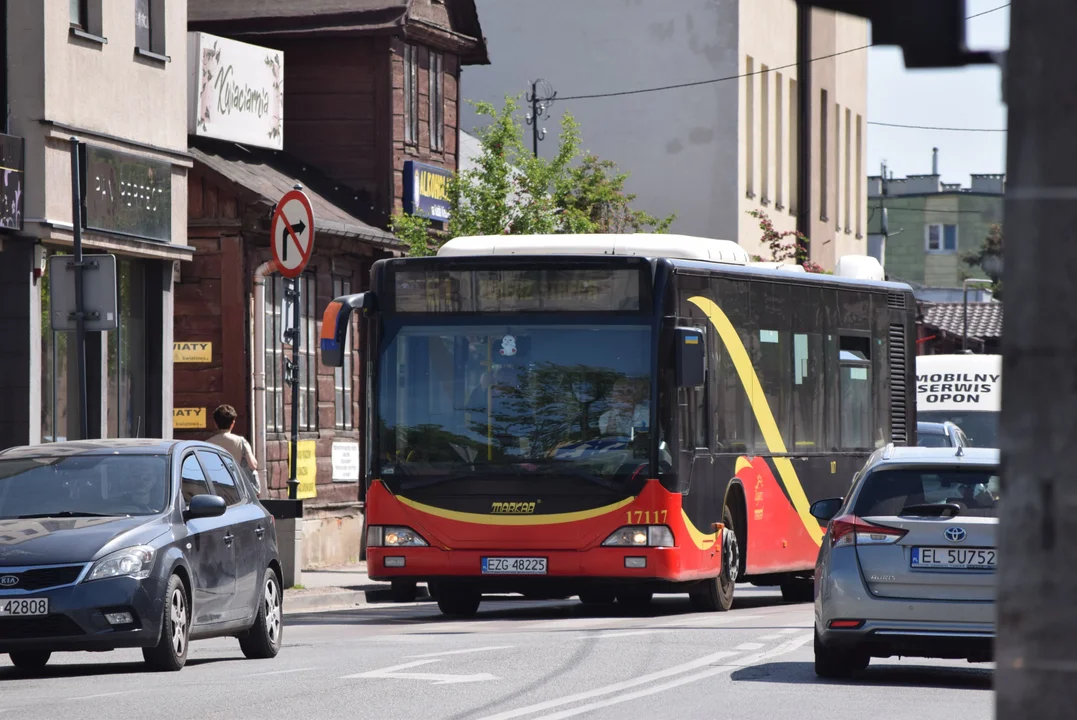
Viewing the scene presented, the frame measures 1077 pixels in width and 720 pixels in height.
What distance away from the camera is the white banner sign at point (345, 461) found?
99.2ft

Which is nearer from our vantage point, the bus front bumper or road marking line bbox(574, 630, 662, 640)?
road marking line bbox(574, 630, 662, 640)

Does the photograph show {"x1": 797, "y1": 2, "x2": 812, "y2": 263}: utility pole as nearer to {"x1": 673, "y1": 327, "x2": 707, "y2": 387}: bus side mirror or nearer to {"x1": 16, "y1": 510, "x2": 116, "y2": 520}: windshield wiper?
{"x1": 673, "y1": 327, "x2": 707, "y2": 387}: bus side mirror

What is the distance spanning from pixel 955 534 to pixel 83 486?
17.7ft

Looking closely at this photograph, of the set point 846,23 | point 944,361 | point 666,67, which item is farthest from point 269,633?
point 846,23

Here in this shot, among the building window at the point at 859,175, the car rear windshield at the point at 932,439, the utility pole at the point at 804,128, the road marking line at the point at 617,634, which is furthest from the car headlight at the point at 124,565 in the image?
the building window at the point at 859,175

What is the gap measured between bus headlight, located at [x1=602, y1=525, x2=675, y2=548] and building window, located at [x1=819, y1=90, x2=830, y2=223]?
37.2m

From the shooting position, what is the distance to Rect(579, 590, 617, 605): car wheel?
65.0 feet

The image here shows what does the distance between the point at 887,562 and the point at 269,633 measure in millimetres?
4540

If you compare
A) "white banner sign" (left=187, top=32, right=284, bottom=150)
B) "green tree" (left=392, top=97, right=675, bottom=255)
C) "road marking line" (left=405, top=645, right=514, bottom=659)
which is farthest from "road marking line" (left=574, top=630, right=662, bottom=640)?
"white banner sign" (left=187, top=32, right=284, bottom=150)

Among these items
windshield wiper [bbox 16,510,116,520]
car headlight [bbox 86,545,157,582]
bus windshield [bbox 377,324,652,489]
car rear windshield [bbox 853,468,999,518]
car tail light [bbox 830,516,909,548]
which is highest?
bus windshield [bbox 377,324,652,489]

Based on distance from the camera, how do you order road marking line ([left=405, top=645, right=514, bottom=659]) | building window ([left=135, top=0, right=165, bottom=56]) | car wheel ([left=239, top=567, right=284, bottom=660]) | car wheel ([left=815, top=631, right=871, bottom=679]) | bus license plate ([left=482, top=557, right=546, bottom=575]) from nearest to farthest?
car wheel ([left=815, top=631, right=871, bottom=679]) → road marking line ([left=405, top=645, right=514, bottom=659]) → car wheel ([left=239, top=567, right=284, bottom=660]) → bus license plate ([left=482, top=557, right=546, bottom=575]) → building window ([left=135, top=0, right=165, bottom=56])

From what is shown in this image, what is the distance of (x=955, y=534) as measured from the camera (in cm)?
1235

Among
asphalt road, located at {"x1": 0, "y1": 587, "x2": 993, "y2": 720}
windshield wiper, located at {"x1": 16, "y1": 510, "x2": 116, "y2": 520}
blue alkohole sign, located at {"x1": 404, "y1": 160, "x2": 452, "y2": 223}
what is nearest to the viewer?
asphalt road, located at {"x1": 0, "y1": 587, "x2": 993, "y2": 720}

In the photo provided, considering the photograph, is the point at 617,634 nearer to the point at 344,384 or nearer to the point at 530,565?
the point at 530,565
